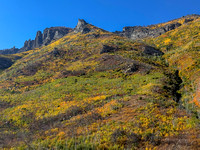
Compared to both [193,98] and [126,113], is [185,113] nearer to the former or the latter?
[126,113]

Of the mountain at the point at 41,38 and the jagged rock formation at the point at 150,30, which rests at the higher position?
the mountain at the point at 41,38

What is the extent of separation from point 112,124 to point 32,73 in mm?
48784

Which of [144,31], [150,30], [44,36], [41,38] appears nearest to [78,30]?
[44,36]

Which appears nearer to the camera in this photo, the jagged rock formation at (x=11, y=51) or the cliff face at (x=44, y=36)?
the cliff face at (x=44, y=36)

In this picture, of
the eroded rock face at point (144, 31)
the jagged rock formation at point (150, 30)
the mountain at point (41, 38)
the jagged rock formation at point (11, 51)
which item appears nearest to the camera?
the jagged rock formation at point (150, 30)

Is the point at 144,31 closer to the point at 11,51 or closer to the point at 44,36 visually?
the point at 44,36

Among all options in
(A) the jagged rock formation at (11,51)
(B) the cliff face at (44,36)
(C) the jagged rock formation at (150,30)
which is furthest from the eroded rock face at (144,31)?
(A) the jagged rock formation at (11,51)

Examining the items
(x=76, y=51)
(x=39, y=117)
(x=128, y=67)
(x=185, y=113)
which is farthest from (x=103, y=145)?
(x=76, y=51)

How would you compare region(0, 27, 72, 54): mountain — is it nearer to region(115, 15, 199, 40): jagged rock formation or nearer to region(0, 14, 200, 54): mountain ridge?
region(0, 14, 200, 54): mountain ridge

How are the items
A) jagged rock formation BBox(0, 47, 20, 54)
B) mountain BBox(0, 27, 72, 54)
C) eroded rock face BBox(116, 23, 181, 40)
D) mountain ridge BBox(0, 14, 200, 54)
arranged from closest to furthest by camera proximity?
eroded rock face BBox(116, 23, 181, 40)
mountain ridge BBox(0, 14, 200, 54)
mountain BBox(0, 27, 72, 54)
jagged rock formation BBox(0, 47, 20, 54)

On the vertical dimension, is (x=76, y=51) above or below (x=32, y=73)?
above

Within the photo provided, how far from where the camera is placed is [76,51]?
68438 millimetres

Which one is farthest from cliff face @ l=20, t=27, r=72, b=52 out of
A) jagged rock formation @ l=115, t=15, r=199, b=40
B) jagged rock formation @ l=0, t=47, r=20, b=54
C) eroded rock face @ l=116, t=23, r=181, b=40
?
eroded rock face @ l=116, t=23, r=181, b=40

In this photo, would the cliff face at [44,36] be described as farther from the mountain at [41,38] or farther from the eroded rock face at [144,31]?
the eroded rock face at [144,31]
